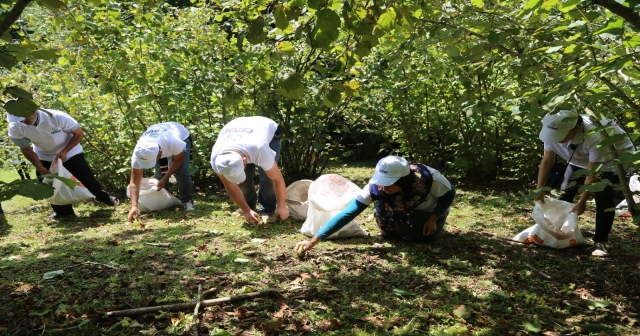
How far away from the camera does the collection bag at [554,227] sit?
4098 millimetres

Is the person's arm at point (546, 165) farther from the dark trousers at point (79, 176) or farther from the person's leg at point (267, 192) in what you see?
the dark trousers at point (79, 176)

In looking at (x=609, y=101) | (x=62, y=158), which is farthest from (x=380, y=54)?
(x=62, y=158)

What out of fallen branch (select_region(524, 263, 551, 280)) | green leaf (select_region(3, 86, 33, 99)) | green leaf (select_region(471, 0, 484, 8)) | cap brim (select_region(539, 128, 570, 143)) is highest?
green leaf (select_region(471, 0, 484, 8))

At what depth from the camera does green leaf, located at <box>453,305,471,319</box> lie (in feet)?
9.45

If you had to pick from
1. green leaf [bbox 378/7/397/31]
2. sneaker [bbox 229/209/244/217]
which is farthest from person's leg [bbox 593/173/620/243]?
sneaker [bbox 229/209/244/217]

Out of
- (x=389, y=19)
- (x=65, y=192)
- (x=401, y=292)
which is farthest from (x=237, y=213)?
(x=389, y=19)

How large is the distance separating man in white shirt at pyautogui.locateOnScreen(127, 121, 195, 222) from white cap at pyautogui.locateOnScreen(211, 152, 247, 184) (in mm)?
1176

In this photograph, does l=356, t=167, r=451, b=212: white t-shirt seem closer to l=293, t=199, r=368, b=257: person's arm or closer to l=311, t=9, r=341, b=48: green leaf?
l=293, t=199, r=368, b=257: person's arm

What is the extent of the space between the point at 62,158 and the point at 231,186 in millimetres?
2287

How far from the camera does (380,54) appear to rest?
668 centimetres

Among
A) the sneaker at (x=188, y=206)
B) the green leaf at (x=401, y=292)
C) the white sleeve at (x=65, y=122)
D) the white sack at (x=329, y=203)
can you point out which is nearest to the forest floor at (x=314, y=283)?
the green leaf at (x=401, y=292)

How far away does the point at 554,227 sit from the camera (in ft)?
13.6

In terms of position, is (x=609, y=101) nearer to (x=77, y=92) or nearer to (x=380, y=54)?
(x=380, y=54)

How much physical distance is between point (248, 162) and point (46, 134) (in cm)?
246
